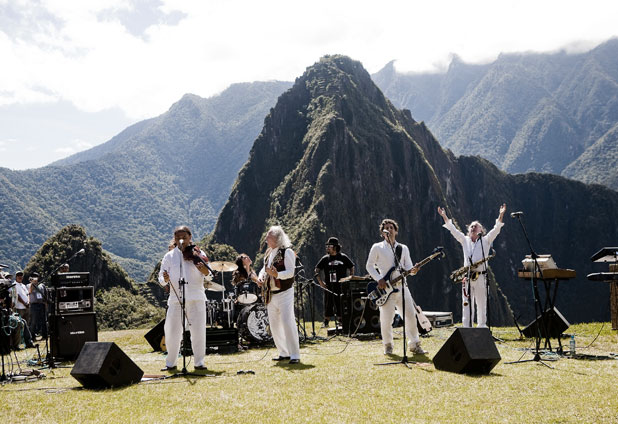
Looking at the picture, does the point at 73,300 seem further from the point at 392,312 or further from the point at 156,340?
the point at 392,312

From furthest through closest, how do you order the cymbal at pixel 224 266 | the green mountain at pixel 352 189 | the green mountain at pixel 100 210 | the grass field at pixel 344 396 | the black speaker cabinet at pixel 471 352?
the green mountain at pixel 352 189 → the green mountain at pixel 100 210 → the cymbal at pixel 224 266 → the black speaker cabinet at pixel 471 352 → the grass field at pixel 344 396

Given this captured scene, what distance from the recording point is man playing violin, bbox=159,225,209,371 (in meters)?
10.0

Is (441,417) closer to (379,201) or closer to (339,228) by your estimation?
(339,228)

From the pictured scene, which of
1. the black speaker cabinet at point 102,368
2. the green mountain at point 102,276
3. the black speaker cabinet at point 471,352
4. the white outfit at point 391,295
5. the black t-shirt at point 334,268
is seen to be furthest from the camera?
the green mountain at point 102,276

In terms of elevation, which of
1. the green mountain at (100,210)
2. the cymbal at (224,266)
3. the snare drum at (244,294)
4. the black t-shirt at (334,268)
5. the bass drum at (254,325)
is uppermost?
the green mountain at (100,210)

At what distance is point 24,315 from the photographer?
18.8m

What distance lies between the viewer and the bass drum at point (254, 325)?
45.6 ft

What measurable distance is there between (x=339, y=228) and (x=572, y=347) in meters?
117

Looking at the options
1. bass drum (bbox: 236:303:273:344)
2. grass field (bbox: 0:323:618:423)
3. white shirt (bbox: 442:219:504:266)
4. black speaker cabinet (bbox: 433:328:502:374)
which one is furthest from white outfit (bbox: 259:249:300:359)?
white shirt (bbox: 442:219:504:266)

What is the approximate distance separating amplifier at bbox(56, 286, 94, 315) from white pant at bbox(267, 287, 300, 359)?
461cm

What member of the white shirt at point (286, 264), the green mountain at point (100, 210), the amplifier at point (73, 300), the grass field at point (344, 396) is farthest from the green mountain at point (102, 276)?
the green mountain at point (100, 210)

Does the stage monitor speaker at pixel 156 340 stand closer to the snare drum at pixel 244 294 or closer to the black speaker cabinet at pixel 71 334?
the black speaker cabinet at pixel 71 334

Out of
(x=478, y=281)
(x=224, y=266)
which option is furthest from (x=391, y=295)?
(x=224, y=266)

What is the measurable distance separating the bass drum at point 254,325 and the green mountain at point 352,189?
98.8 m
